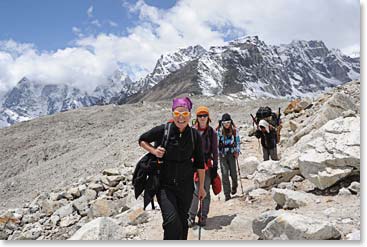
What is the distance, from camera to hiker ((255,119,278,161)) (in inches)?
376

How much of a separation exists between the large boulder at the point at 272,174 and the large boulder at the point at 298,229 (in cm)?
275

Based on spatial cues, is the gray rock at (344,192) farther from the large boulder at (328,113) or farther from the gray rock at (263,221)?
the large boulder at (328,113)

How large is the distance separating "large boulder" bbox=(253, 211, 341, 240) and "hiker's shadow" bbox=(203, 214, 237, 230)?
1.63 metres

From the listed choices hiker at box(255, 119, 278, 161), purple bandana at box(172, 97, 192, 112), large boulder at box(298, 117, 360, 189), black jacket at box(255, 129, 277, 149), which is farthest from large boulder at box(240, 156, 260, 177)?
purple bandana at box(172, 97, 192, 112)

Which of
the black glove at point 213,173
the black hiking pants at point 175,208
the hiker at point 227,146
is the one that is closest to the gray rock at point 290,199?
the black glove at point 213,173

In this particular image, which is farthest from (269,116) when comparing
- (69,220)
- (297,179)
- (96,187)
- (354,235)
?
(96,187)

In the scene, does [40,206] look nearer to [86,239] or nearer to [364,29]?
[86,239]

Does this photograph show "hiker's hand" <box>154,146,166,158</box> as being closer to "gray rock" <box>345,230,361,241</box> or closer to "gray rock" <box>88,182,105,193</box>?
"gray rock" <box>345,230,361,241</box>

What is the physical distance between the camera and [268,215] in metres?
5.71

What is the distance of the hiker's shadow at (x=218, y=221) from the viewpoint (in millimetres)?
6947

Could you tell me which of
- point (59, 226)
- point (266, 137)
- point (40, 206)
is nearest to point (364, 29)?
point (266, 137)

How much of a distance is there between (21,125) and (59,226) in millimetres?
34008

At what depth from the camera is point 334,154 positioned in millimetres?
6523

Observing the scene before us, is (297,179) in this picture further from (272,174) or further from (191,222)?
(191,222)
